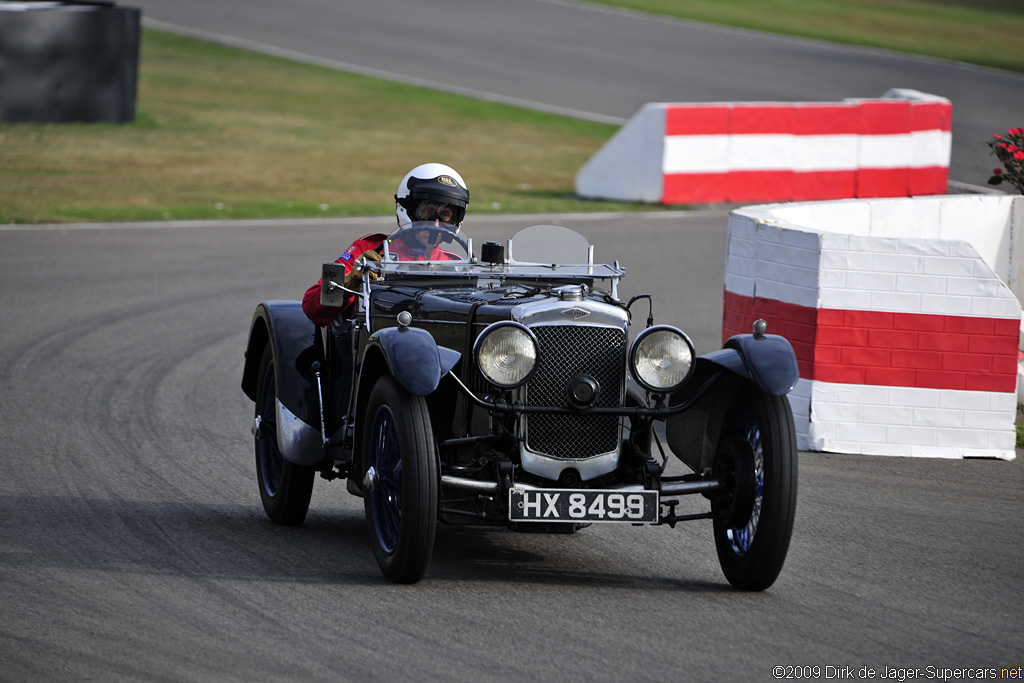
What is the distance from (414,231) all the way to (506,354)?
4.14ft

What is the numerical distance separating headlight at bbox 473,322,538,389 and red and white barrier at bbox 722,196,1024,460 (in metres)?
3.30

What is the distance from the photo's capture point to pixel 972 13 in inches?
1905

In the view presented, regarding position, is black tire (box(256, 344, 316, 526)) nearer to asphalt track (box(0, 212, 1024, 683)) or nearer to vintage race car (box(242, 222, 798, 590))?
asphalt track (box(0, 212, 1024, 683))

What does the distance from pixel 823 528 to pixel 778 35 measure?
116 feet

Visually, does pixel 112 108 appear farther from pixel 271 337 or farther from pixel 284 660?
pixel 284 660

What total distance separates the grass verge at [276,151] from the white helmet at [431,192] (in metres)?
11.3

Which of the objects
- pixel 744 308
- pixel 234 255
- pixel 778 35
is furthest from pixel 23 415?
pixel 778 35

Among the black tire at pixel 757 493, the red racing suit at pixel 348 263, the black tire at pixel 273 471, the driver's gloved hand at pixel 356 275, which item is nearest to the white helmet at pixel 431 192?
the red racing suit at pixel 348 263

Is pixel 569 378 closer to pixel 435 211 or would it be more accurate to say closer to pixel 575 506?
pixel 575 506

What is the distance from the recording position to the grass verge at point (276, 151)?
62.0 feet

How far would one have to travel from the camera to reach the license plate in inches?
217

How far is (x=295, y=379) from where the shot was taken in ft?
22.2

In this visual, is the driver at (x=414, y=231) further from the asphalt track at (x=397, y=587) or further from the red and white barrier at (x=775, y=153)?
the red and white barrier at (x=775, y=153)

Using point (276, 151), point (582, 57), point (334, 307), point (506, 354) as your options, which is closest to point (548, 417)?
point (506, 354)
